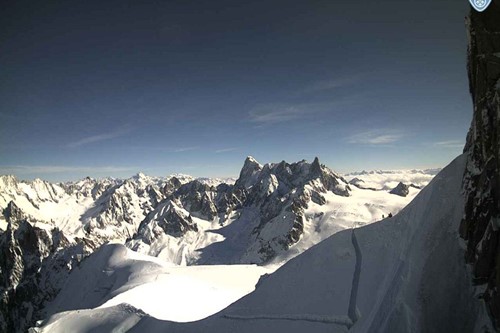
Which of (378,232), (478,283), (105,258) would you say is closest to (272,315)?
(378,232)

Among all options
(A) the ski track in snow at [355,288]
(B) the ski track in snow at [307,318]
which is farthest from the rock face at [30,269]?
(A) the ski track in snow at [355,288]

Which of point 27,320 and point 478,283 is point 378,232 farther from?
point 27,320

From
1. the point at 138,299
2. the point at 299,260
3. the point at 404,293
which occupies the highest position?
the point at 404,293

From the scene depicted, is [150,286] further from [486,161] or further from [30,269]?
[30,269]

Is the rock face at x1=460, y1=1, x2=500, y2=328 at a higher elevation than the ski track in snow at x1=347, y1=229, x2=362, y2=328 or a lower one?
higher

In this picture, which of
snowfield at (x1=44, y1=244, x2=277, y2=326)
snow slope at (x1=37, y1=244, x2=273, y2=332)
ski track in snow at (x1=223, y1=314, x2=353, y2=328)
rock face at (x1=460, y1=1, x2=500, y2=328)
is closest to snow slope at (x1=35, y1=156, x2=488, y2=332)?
ski track in snow at (x1=223, y1=314, x2=353, y2=328)

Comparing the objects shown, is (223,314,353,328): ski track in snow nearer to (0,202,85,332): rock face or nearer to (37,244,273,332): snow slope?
(37,244,273,332): snow slope

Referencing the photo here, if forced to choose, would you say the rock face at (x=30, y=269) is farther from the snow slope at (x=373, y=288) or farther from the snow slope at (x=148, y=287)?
the snow slope at (x=373, y=288)
